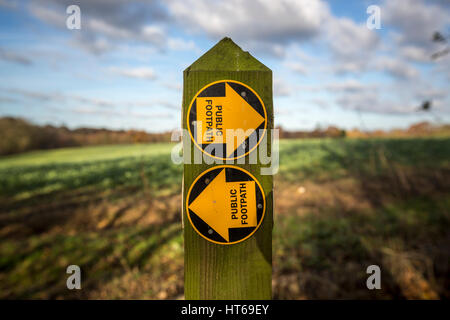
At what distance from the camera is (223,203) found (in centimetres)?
124

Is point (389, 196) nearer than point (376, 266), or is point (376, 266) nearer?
point (376, 266)

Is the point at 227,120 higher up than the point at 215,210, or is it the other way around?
the point at 227,120

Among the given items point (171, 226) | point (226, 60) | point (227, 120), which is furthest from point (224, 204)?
point (171, 226)

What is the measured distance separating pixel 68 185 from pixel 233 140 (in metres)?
7.25

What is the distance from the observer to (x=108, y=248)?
4.66m

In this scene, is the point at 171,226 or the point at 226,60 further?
the point at 171,226

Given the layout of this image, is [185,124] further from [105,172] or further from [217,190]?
[105,172]

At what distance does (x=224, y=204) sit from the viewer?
4.08ft

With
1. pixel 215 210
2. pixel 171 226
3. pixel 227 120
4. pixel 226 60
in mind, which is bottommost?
pixel 171 226

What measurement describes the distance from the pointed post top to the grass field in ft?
7.45

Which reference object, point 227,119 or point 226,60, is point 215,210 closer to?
point 227,119

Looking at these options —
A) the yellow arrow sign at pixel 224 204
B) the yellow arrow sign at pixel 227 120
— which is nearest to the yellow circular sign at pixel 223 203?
the yellow arrow sign at pixel 224 204
